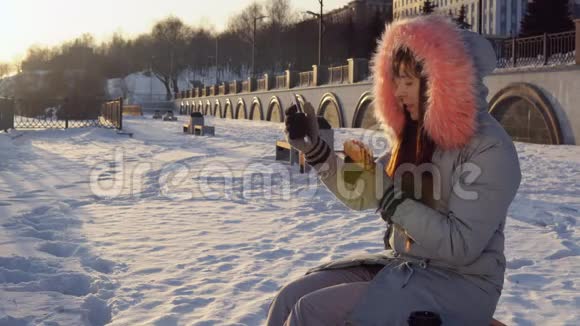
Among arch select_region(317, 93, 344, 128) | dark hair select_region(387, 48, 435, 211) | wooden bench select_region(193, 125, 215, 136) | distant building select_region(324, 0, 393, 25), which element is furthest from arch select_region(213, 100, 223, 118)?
dark hair select_region(387, 48, 435, 211)

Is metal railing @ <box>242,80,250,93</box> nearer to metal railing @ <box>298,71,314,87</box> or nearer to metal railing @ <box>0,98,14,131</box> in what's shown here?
metal railing @ <box>298,71,314,87</box>

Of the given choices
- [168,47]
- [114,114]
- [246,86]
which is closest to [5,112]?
[114,114]

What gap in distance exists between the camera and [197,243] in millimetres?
6090

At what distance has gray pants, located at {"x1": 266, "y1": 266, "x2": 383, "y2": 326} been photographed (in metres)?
2.16

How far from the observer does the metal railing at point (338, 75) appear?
107 ft

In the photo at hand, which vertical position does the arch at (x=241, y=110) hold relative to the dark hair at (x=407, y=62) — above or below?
above

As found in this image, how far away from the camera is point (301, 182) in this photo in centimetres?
1080

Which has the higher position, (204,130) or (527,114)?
(527,114)

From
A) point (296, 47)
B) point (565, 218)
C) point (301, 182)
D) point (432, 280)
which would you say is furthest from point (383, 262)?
point (296, 47)

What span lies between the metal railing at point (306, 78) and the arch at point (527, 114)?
17627mm

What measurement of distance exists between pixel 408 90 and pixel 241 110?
53.2 metres

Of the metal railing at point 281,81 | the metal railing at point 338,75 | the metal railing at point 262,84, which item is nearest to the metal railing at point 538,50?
the metal railing at point 338,75

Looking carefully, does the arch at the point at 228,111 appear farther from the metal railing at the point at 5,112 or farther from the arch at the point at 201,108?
the metal railing at the point at 5,112

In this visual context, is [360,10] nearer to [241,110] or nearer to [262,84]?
[241,110]
